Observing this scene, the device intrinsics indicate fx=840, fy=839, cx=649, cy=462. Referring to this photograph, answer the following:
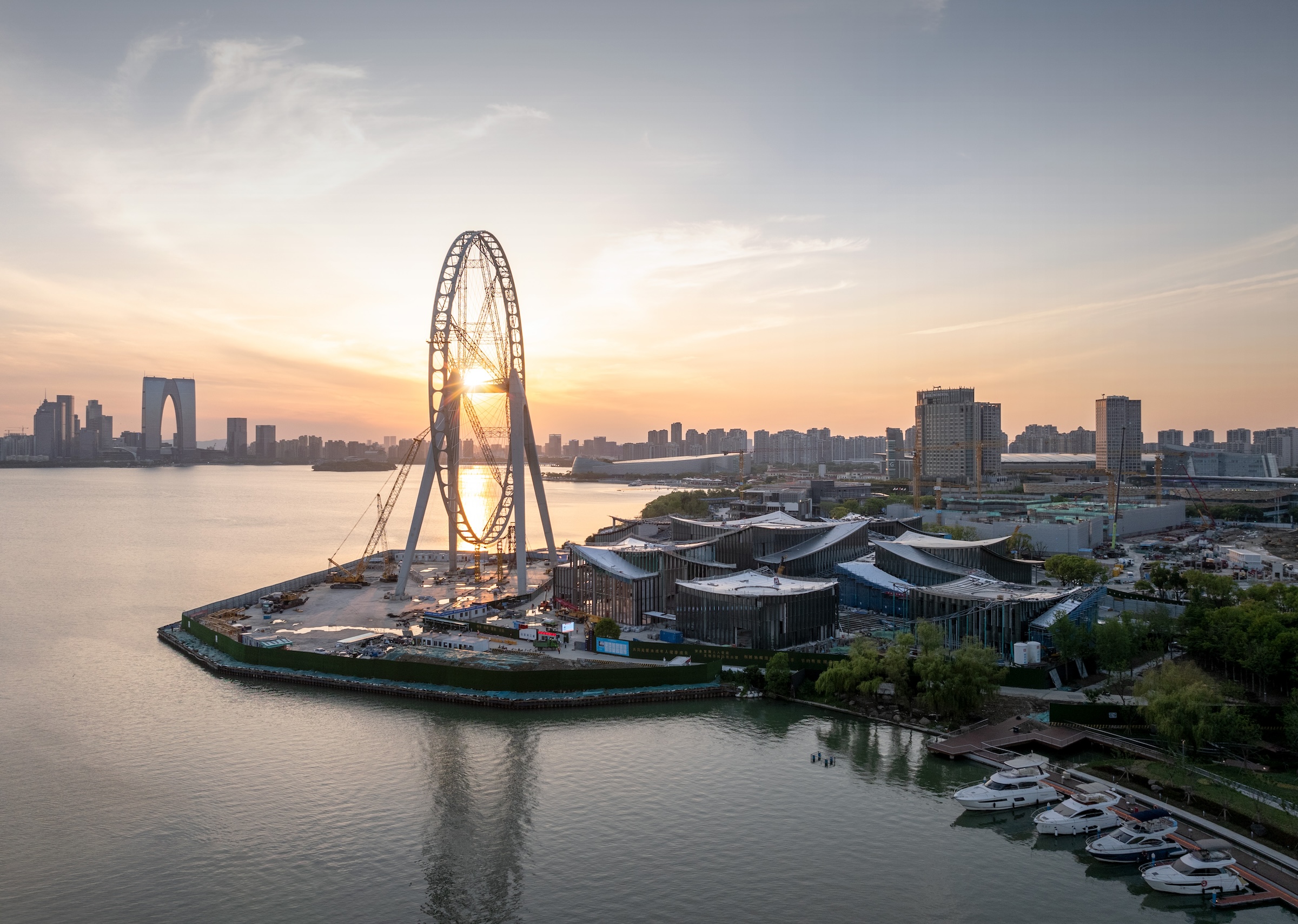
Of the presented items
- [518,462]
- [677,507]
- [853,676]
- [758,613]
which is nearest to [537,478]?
[518,462]

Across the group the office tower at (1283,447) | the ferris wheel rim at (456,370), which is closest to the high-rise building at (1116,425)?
the office tower at (1283,447)

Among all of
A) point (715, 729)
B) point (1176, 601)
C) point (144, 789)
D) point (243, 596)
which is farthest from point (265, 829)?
point (1176, 601)

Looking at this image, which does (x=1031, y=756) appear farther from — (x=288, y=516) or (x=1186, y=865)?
(x=288, y=516)

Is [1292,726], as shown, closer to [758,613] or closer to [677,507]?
[758,613]

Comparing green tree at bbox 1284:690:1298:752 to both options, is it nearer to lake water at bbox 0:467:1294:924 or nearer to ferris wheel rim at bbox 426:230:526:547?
lake water at bbox 0:467:1294:924

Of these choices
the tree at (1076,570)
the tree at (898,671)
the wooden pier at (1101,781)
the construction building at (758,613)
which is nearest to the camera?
the wooden pier at (1101,781)

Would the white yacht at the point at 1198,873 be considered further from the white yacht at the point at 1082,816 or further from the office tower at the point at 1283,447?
the office tower at the point at 1283,447
